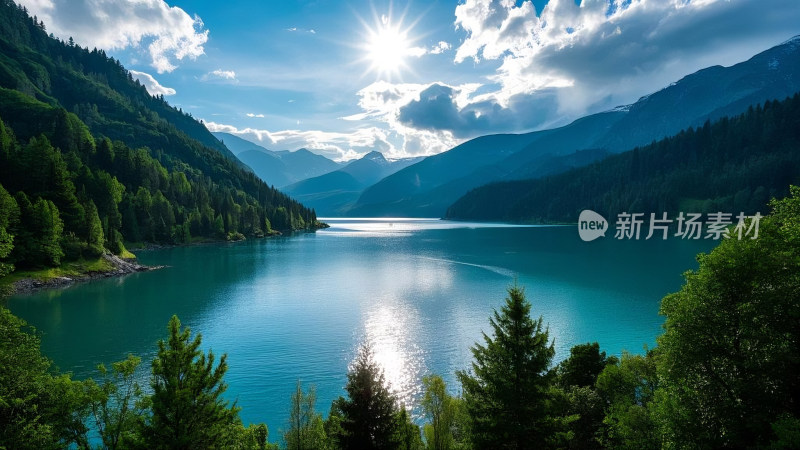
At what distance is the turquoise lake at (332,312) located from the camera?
46.8m

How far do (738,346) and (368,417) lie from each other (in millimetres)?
18600

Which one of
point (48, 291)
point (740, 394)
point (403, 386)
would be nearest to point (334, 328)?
point (403, 386)

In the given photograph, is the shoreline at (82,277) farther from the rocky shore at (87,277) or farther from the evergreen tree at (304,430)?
the evergreen tree at (304,430)

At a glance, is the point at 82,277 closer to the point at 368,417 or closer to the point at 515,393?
the point at 368,417

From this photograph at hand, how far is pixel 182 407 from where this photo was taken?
18.9m

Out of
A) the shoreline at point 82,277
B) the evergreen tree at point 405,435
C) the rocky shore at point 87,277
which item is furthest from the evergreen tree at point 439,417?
the rocky shore at point 87,277

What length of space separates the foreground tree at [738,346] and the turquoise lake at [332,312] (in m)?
23.7

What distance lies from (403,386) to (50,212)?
302 feet

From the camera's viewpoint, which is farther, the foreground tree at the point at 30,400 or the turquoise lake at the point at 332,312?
the turquoise lake at the point at 332,312

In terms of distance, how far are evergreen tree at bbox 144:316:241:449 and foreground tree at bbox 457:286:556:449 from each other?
12.8 m

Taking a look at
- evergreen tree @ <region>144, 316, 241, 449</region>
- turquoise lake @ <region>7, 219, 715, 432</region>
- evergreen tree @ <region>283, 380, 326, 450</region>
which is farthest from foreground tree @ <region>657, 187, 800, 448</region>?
turquoise lake @ <region>7, 219, 715, 432</region>

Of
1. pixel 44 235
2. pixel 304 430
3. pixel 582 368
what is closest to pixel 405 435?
pixel 304 430

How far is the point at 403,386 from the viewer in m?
42.1

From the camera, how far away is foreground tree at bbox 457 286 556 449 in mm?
20375
